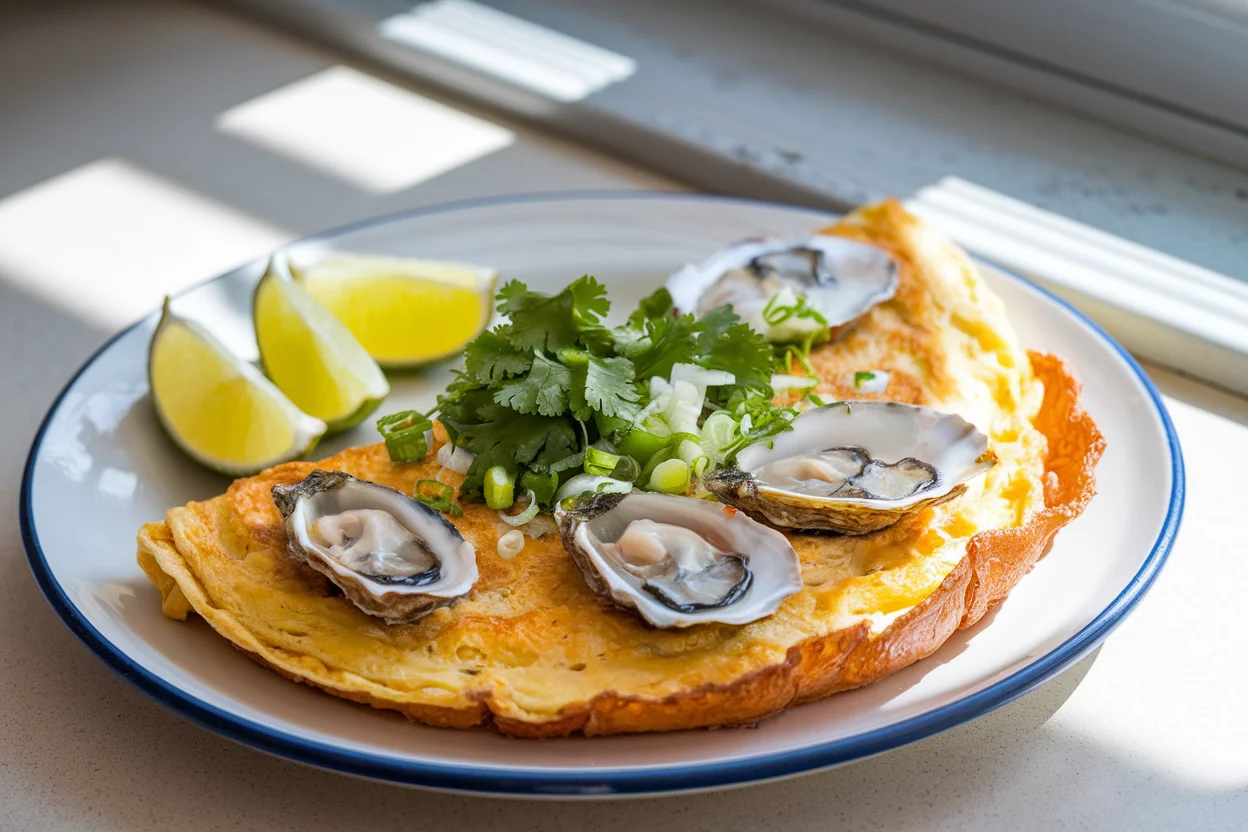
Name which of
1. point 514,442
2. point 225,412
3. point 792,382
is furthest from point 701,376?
point 225,412

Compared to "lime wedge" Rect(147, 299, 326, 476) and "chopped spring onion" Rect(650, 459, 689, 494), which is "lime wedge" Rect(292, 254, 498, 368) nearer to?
"lime wedge" Rect(147, 299, 326, 476)

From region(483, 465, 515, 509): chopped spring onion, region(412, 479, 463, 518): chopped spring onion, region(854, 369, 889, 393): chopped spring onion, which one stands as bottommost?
region(412, 479, 463, 518): chopped spring onion

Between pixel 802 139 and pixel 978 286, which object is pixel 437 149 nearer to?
pixel 802 139

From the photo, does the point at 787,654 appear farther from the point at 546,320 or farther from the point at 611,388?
the point at 546,320

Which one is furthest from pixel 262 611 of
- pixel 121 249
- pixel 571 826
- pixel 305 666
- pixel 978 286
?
pixel 121 249

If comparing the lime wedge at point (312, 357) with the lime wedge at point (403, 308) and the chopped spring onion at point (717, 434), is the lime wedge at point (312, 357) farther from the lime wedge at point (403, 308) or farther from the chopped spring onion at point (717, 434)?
the chopped spring onion at point (717, 434)

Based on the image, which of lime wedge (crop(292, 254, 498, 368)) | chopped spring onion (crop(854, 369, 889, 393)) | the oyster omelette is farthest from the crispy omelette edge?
lime wedge (crop(292, 254, 498, 368))
